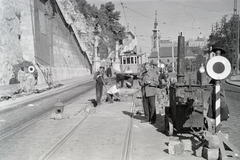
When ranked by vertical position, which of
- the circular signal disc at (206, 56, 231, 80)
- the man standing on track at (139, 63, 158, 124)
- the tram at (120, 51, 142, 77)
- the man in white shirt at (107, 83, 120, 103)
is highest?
the tram at (120, 51, 142, 77)

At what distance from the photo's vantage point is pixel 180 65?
7301 mm

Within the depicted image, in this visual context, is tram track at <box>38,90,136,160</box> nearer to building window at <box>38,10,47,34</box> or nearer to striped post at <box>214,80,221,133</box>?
striped post at <box>214,80,221,133</box>

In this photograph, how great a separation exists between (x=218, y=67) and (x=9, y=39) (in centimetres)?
2309

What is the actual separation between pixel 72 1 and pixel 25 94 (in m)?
43.2

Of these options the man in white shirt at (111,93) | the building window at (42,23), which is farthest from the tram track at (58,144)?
the building window at (42,23)

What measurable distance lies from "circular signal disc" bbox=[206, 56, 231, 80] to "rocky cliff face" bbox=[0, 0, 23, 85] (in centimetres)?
1913

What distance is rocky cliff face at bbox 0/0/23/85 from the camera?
2233 cm

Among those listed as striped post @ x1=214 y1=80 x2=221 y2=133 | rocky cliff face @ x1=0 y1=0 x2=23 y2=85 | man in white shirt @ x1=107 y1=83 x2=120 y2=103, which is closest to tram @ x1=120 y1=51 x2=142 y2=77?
rocky cliff face @ x1=0 y1=0 x2=23 y2=85

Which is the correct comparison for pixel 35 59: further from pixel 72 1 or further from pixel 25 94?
pixel 72 1

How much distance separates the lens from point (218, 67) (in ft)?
17.4

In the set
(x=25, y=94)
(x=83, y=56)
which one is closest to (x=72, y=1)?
(x=83, y=56)

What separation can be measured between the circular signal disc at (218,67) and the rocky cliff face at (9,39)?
1913 cm

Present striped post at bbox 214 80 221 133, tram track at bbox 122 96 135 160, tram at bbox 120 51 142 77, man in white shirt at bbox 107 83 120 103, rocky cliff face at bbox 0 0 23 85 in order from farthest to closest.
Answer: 1. tram at bbox 120 51 142 77
2. rocky cliff face at bbox 0 0 23 85
3. man in white shirt at bbox 107 83 120 103
4. striped post at bbox 214 80 221 133
5. tram track at bbox 122 96 135 160

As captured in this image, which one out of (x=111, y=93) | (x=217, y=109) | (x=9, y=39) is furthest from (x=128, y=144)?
(x=9, y=39)
